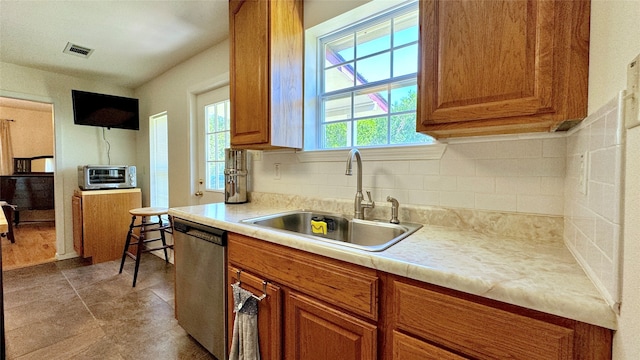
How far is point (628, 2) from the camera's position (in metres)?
0.56

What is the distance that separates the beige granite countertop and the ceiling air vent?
294 cm

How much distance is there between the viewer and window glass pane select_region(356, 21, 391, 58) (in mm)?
1680

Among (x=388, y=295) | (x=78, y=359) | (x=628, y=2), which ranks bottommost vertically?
(x=78, y=359)

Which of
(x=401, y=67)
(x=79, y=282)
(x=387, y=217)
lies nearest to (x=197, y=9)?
(x=401, y=67)

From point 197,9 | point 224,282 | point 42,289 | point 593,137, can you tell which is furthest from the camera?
point 42,289

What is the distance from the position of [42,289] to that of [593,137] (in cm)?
403

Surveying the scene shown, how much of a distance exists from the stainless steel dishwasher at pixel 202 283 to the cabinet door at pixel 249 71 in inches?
26.7

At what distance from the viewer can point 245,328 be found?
1.29 meters

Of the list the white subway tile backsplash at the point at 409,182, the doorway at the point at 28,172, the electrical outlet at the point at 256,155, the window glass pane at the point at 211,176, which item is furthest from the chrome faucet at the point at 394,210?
the doorway at the point at 28,172

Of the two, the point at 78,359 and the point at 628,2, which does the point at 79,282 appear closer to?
the point at 78,359

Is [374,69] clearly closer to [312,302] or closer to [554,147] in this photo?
[554,147]

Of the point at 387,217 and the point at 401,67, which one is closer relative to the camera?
the point at 387,217

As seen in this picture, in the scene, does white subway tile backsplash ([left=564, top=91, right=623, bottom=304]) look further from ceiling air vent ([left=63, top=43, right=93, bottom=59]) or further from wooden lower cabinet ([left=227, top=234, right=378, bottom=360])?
ceiling air vent ([left=63, top=43, right=93, bottom=59])

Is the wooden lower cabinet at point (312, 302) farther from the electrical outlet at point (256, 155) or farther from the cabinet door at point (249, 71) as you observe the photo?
the electrical outlet at point (256, 155)
